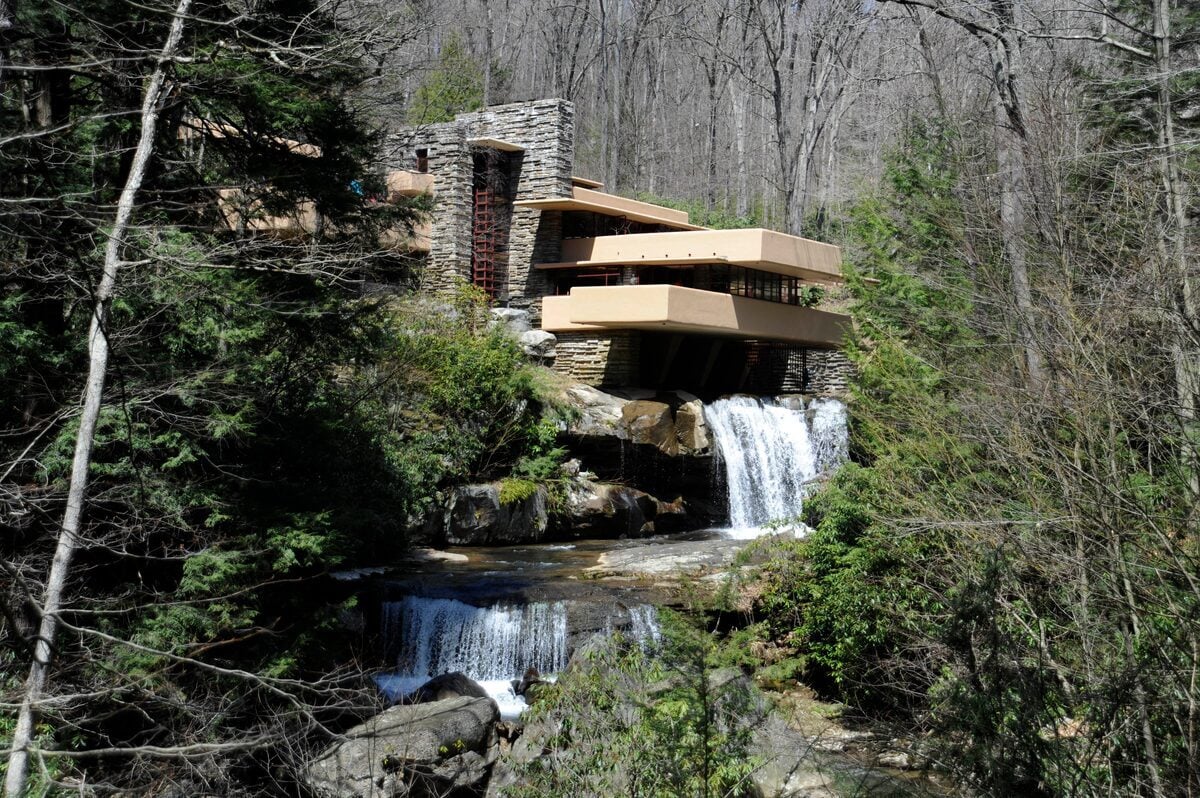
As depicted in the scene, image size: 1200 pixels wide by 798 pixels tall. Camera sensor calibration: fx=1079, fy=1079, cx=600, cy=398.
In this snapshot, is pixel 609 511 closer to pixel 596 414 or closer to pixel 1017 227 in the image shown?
pixel 596 414

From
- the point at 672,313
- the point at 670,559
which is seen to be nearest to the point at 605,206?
the point at 672,313

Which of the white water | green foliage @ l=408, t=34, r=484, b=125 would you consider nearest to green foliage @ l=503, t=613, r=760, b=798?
the white water

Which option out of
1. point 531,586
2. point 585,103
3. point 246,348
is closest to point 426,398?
point 531,586

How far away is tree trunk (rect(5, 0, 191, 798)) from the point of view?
5.34 meters

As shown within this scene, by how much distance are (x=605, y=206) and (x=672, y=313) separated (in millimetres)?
4307

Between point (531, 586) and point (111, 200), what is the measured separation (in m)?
7.04

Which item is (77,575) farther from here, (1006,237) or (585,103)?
(585,103)

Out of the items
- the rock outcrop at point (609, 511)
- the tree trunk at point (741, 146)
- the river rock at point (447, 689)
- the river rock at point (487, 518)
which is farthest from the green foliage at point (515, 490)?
the tree trunk at point (741, 146)

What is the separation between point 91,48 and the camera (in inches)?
351

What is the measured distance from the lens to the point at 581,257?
78.4ft

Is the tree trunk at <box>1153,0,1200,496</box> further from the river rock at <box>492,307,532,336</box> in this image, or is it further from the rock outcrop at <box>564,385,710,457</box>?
the river rock at <box>492,307,532,336</box>

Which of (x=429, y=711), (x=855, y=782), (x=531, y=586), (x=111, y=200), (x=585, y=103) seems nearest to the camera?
(x=855, y=782)

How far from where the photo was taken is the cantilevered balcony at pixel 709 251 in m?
22.3

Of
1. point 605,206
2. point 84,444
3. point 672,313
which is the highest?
point 605,206
